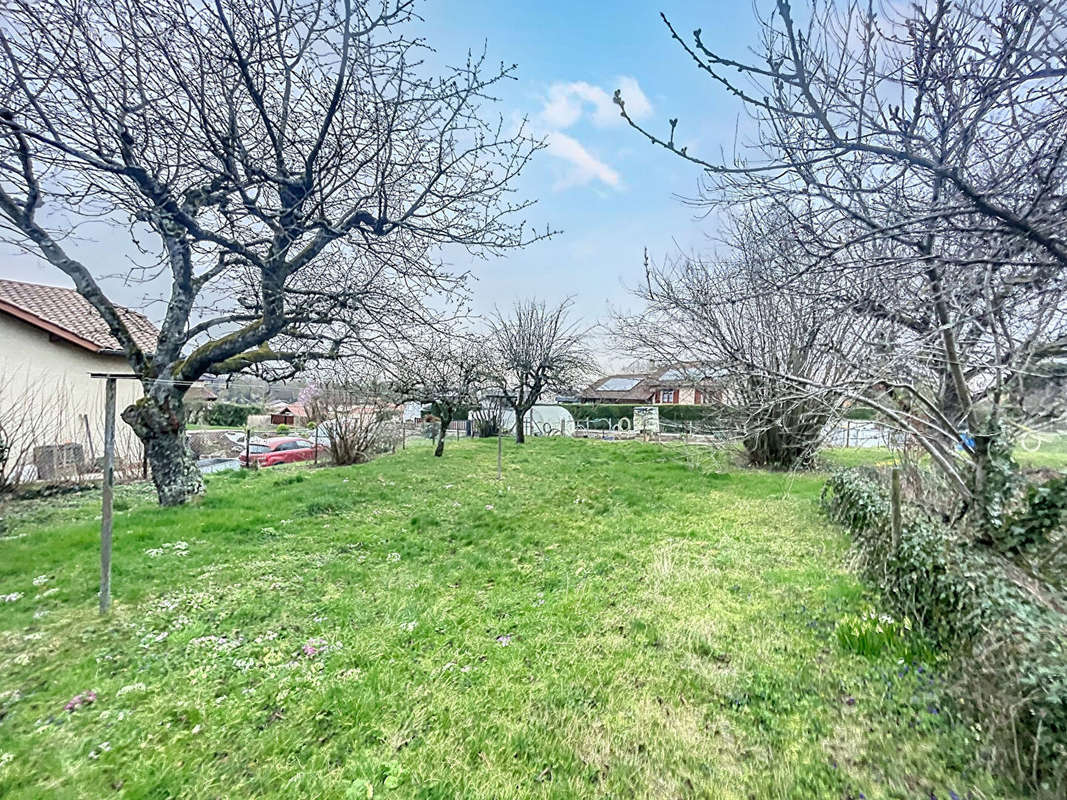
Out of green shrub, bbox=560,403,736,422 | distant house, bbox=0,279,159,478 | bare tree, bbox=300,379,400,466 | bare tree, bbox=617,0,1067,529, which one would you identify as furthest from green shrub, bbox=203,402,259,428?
bare tree, bbox=617,0,1067,529

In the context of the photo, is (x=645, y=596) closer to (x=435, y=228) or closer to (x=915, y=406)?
(x=915, y=406)

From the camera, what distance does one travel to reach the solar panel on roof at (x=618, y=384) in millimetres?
36950

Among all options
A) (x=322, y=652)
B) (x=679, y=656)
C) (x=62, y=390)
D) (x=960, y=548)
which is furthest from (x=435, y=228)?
(x=62, y=390)

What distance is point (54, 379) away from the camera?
1080 centimetres

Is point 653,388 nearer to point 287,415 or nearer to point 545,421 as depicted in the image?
point 545,421

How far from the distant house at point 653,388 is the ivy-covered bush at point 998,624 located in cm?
655

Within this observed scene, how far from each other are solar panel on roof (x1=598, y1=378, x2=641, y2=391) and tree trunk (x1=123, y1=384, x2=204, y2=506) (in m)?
32.7

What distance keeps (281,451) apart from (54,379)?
216 inches

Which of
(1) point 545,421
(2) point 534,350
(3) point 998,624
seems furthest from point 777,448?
(1) point 545,421

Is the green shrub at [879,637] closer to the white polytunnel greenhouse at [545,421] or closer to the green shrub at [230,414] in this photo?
the white polytunnel greenhouse at [545,421]

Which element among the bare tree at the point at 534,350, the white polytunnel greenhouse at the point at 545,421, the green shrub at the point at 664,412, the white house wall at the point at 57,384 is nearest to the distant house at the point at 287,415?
the white polytunnel greenhouse at the point at 545,421

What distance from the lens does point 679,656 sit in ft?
9.09

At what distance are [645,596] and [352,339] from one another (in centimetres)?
528

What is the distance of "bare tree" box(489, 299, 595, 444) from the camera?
18297mm
